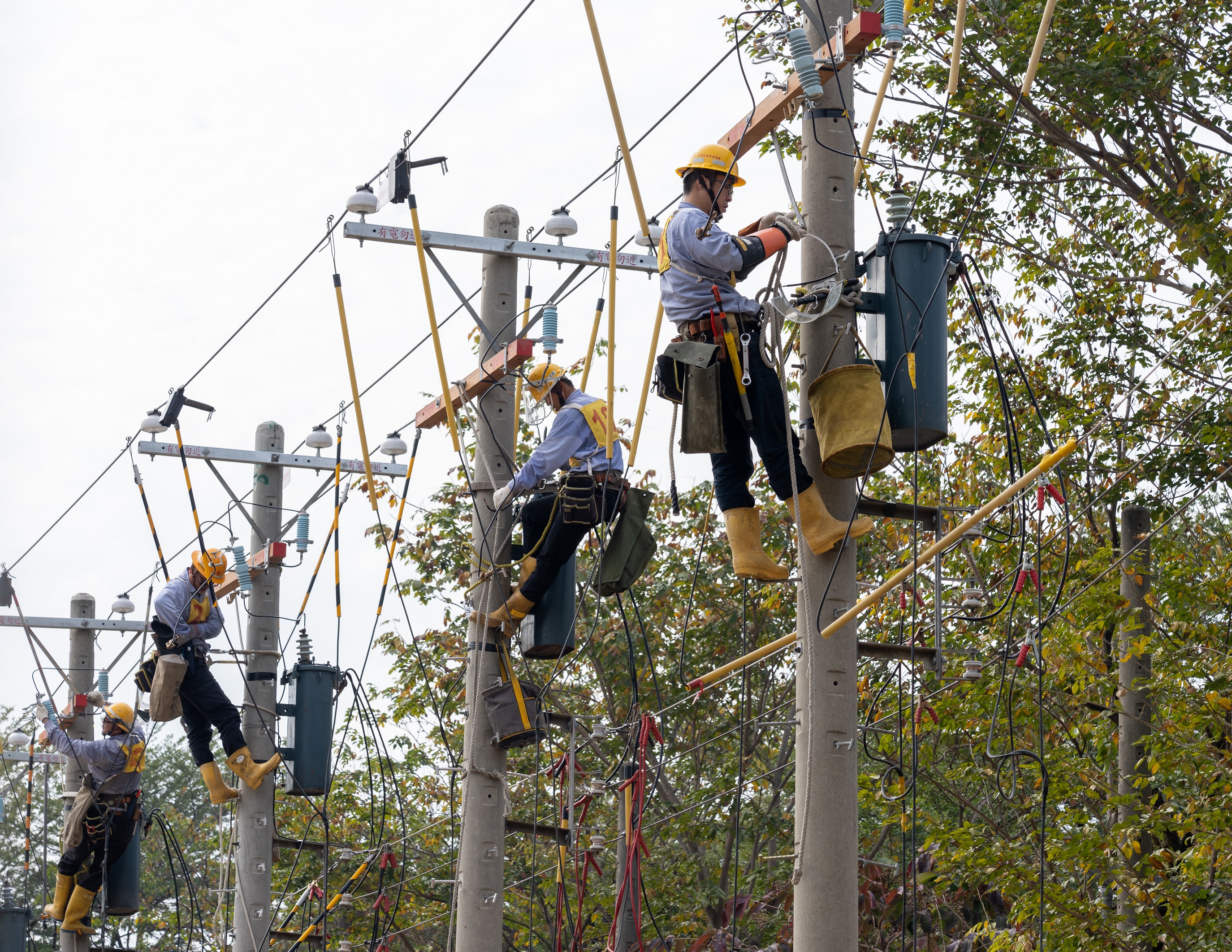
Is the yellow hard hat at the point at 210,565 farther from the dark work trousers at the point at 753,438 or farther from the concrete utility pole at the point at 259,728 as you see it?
the dark work trousers at the point at 753,438

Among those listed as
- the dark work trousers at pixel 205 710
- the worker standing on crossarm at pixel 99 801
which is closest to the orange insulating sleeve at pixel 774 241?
the dark work trousers at pixel 205 710

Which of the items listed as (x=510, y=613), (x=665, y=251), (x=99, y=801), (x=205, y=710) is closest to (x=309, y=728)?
(x=205, y=710)

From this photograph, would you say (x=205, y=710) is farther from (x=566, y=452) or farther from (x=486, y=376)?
(x=566, y=452)

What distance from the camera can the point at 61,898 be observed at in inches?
567

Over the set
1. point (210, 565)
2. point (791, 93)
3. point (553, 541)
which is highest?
point (210, 565)

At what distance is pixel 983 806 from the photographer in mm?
14406

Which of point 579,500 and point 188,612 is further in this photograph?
point 188,612

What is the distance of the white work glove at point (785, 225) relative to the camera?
17.5 ft

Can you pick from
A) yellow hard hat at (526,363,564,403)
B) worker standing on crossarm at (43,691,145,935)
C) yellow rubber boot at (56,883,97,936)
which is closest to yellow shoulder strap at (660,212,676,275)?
yellow hard hat at (526,363,564,403)

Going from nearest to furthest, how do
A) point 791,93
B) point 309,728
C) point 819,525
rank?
point 819,525 < point 791,93 < point 309,728

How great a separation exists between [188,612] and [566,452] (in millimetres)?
4560

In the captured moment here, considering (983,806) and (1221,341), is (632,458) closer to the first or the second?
(1221,341)

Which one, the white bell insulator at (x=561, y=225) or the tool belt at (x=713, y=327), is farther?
the white bell insulator at (x=561, y=225)

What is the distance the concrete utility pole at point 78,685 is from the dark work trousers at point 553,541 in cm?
709
